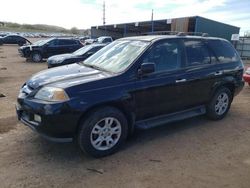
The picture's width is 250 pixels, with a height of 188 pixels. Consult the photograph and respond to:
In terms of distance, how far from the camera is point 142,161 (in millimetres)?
4137

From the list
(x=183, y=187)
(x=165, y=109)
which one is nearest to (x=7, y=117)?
(x=165, y=109)

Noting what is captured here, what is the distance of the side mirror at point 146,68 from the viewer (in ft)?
14.3

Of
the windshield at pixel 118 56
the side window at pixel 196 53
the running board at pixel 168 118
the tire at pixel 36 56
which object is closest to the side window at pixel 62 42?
the tire at pixel 36 56

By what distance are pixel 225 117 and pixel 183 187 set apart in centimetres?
333

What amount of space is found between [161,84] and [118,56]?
89 cm

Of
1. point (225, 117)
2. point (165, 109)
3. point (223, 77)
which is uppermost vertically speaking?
point (223, 77)

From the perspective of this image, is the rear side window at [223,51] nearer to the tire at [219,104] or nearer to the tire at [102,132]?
the tire at [219,104]

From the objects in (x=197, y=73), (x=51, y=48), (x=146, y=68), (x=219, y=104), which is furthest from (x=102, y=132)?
(x=51, y=48)

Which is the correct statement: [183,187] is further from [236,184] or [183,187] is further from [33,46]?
[33,46]

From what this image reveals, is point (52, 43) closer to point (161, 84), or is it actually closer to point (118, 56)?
point (118, 56)

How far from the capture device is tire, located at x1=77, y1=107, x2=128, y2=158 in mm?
3998

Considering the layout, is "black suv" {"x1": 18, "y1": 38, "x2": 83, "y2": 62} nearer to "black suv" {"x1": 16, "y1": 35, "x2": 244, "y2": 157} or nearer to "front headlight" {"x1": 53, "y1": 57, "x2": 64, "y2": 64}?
"front headlight" {"x1": 53, "y1": 57, "x2": 64, "y2": 64}

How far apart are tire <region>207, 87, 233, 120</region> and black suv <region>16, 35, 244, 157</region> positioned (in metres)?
0.02

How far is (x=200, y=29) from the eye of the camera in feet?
90.6
